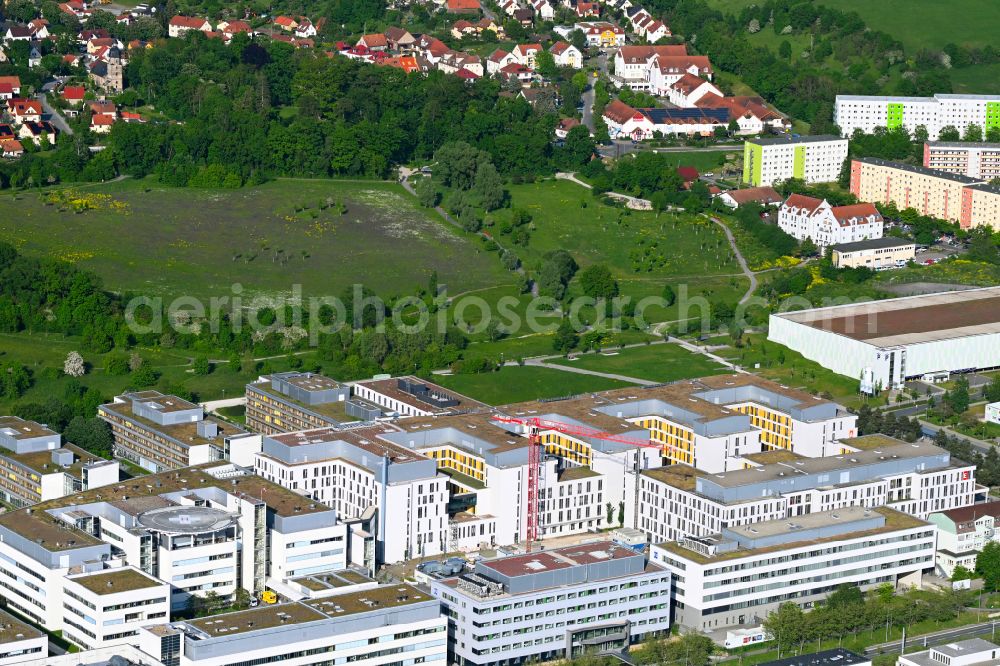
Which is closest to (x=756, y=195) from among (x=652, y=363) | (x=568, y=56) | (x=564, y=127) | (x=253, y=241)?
(x=564, y=127)

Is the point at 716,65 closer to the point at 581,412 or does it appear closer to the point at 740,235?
the point at 740,235

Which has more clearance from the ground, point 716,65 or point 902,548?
point 716,65

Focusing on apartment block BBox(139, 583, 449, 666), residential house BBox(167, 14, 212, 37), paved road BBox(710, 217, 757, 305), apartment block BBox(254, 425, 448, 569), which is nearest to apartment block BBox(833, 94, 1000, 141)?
paved road BBox(710, 217, 757, 305)

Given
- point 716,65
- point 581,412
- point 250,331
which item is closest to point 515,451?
point 581,412

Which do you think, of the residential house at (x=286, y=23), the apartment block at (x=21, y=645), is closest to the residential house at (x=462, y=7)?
the residential house at (x=286, y=23)

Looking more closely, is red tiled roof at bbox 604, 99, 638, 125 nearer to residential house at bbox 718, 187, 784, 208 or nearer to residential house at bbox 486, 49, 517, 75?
residential house at bbox 486, 49, 517, 75

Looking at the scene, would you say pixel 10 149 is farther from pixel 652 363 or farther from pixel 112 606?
pixel 112 606
